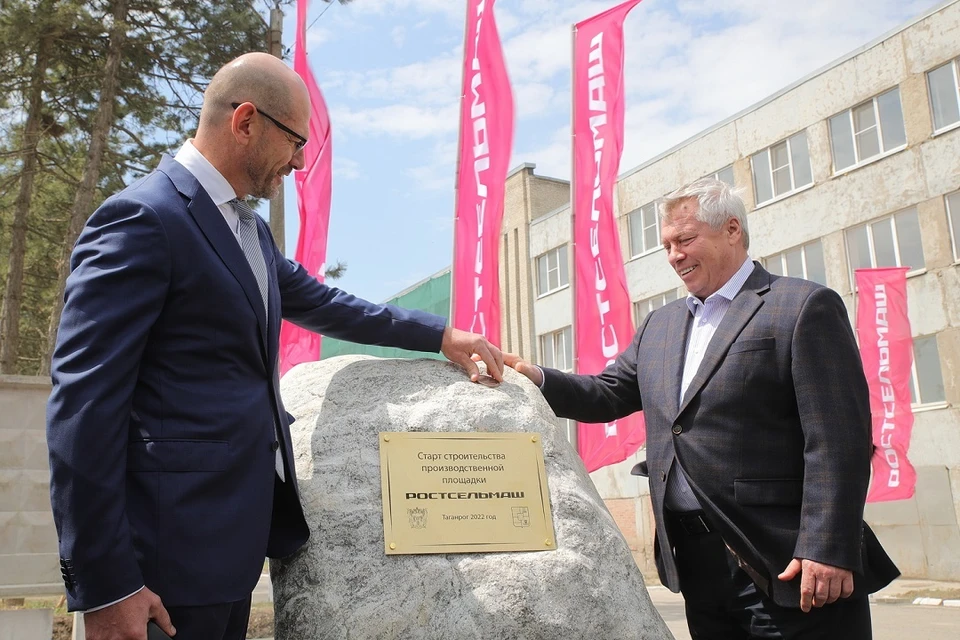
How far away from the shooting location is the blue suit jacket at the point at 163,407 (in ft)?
6.00

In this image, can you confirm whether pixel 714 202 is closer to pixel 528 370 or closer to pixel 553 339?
pixel 528 370

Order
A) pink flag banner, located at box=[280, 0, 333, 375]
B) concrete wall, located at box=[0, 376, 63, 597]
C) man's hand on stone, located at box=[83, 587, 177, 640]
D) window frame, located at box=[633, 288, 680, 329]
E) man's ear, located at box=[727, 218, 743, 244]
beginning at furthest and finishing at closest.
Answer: window frame, located at box=[633, 288, 680, 329] < pink flag banner, located at box=[280, 0, 333, 375] < concrete wall, located at box=[0, 376, 63, 597] < man's ear, located at box=[727, 218, 743, 244] < man's hand on stone, located at box=[83, 587, 177, 640]

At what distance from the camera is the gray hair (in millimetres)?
3076

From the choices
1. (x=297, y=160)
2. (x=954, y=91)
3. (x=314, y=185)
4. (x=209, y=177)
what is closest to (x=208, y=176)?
(x=209, y=177)

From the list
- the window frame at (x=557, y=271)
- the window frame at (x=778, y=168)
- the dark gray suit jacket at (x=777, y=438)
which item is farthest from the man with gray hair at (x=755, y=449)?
the window frame at (x=557, y=271)

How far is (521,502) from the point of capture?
2.77 m

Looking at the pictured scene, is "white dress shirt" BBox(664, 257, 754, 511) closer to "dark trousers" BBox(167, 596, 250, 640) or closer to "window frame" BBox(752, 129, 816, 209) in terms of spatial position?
"dark trousers" BBox(167, 596, 250, 640)

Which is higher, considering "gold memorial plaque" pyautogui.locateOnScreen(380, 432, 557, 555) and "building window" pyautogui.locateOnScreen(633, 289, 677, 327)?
"building window" pyautogui.locateOnScreen(633, 289, 677, 327)

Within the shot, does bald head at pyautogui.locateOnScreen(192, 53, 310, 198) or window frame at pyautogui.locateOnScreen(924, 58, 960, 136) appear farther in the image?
window frame at pyautogui.locateOnScreen(924, 58, 960, 136)

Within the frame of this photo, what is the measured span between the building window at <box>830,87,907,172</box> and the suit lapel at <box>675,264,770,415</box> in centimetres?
1610

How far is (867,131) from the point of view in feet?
57.5

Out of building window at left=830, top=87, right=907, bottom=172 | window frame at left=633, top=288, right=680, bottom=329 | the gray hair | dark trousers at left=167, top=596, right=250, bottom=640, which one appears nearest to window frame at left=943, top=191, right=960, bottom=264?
building window at left=830, top=87, right=907, bottom=172

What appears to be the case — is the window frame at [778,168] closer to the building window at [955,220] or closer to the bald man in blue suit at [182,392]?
the building window at [955,220]

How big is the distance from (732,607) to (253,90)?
2.15 metres
